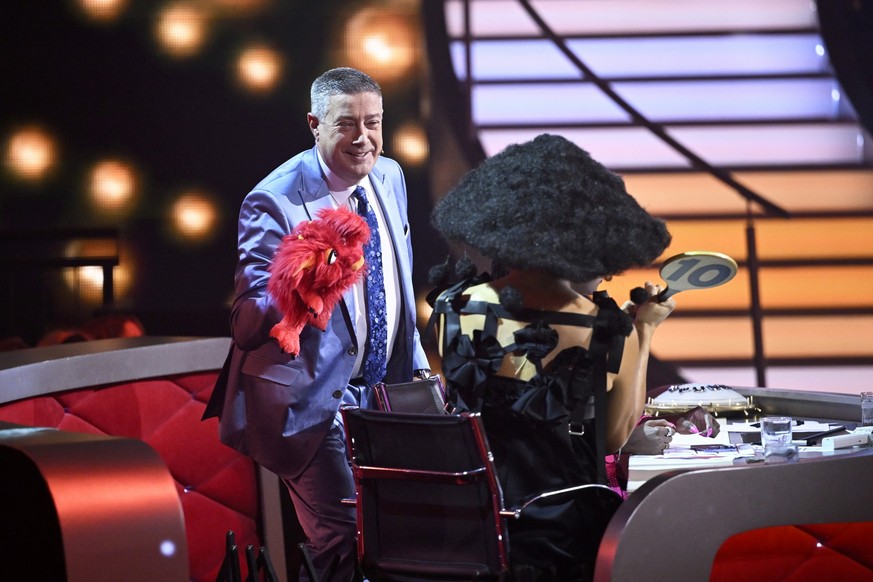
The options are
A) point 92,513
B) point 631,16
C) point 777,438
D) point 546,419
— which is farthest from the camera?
point 631,16

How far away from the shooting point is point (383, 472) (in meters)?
2.13

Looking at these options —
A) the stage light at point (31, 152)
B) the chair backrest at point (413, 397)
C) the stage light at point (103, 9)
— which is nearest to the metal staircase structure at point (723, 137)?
the stage light at point (103, 9)

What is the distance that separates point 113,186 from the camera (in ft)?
17.1

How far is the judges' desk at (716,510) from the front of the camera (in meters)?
1.86

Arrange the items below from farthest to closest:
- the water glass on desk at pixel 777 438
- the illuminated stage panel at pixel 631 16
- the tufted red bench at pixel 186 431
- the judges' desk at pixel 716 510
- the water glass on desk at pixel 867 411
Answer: the illuminated stage panel at pixel 631 16 < the tufted red bench at pixel 186 431 < the water glass on desk at pixel 867 411 < the water glass on desk at pixel 777 438 < the judges' desk at pixel 716 510

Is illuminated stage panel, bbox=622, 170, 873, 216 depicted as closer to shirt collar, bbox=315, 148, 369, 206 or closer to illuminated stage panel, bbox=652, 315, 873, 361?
illuminated stage panel, bbox=652, 315, 873, 361

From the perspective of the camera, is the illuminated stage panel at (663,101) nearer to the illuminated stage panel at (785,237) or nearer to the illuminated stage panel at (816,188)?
the illuminated stage panel at (816,188)

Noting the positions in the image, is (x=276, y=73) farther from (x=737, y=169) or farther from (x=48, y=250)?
(x=737, y=169)

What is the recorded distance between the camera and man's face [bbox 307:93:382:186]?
9.70 feet

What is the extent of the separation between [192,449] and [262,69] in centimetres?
234

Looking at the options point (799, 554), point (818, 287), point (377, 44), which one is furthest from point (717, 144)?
point (799, 554)

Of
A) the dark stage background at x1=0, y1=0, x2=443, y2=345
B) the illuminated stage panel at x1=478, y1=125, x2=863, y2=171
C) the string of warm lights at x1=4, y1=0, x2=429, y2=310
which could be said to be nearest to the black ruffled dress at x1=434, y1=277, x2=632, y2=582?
the dark stage background at x1=0, y1=0, x2=443, y2=345

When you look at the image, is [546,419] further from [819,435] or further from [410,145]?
[410,145]

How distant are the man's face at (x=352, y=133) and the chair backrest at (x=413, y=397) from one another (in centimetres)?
62
